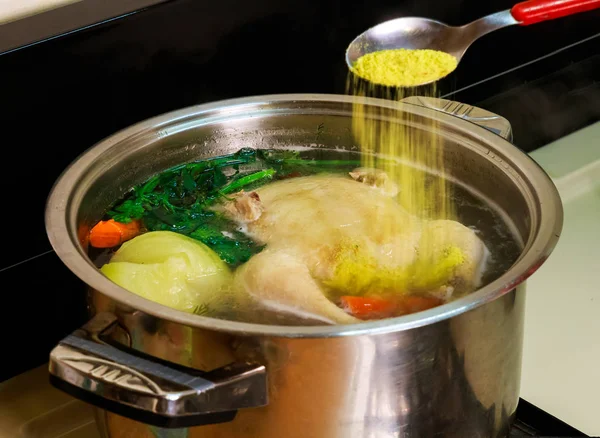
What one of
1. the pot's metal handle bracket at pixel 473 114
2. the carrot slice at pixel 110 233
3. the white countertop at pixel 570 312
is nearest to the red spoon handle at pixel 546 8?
the pot's metal handle bracket at pixel 473 114

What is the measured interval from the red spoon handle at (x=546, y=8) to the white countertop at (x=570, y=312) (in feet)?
1.81

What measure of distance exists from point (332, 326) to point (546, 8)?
1.10 meters

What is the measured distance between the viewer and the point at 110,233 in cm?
119

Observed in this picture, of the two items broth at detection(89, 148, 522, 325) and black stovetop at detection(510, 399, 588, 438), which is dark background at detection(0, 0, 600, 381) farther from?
black stovetop at detection(510, 399, 588, 438)

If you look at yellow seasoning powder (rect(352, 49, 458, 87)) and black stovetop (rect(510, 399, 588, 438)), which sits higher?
yellow seasoning powder (rect(352, 49, 458, 87))

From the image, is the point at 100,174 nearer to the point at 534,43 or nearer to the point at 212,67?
the point at 212,67

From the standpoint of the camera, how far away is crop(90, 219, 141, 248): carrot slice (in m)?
1.18

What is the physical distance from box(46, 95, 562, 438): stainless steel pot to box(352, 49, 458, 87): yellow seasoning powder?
0.53 metres

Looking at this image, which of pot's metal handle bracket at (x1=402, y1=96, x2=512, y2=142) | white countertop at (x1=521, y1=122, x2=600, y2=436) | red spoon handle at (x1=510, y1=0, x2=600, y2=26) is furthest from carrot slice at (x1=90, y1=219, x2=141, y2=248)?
red spoon handle at (x1=510, y1=0, x2=600, y2=26)

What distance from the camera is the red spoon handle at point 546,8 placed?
161 centimetres

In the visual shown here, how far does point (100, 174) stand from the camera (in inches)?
45.9

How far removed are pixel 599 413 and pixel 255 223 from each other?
2.32 feet

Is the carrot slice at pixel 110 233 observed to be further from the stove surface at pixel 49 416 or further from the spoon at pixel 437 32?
the spoon at pixel 437 32

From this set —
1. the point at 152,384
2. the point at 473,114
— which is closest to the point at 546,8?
the point at 473,114
